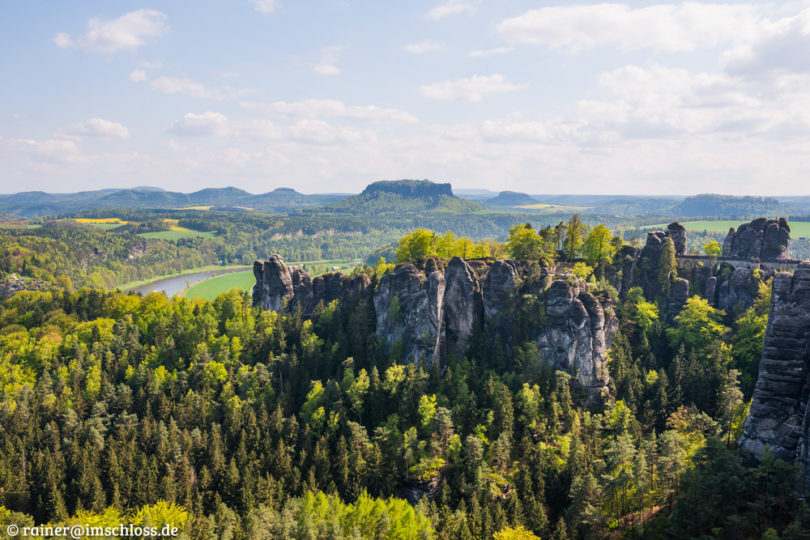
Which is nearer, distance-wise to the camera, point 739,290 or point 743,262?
point 739,290

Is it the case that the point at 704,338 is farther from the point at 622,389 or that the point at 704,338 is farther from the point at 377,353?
the point at 377,353

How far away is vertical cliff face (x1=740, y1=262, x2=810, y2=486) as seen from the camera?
4522 centimetres

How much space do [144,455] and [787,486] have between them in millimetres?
73422

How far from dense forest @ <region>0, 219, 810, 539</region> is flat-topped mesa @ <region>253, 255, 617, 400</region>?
1.82 metres

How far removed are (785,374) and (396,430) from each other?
4620 cm

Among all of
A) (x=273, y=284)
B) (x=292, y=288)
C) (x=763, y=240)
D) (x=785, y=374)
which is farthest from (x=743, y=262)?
(x=273, y=284)

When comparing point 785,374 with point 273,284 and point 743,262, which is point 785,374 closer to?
point 743,262

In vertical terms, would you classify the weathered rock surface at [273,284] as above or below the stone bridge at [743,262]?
below

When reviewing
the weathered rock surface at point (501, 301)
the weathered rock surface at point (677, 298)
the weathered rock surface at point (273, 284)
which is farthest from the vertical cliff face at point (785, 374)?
the weathered rock surface at point (273, 284)

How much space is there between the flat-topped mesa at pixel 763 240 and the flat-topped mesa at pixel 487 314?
35092 mm

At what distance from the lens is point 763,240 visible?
300 ft

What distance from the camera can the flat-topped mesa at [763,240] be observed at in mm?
90312

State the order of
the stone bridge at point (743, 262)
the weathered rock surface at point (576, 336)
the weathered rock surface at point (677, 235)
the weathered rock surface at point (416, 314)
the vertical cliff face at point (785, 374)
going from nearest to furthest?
the vertical cliff face at point (785, 374), the weathered rock surface at point (576, 336), the weathered rock surface at point (416, 314), the stone bridge at point (743, 262), the weathered rock surface at point (677, 235)

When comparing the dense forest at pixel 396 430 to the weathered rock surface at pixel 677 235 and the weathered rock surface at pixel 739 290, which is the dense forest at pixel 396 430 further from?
the weathered rock surface at pixel 677 235
